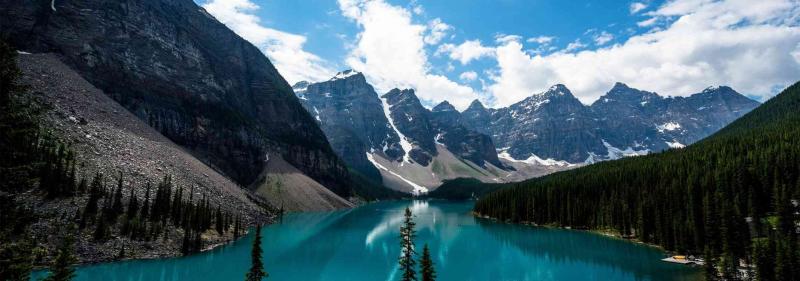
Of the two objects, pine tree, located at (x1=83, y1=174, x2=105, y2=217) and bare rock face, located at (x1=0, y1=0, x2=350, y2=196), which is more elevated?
bare rock face, located at (x1=0, y1=0, x2=350, y2=196)

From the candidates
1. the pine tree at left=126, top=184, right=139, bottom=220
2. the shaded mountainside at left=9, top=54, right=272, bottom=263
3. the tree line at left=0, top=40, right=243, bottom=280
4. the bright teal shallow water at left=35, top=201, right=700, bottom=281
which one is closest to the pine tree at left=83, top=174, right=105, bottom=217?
the tree line at left=0, top=40, right=243, bottom=280

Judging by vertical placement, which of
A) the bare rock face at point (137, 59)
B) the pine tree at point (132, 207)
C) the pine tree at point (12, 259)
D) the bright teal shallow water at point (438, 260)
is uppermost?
the bare rock face at point (137, 59)

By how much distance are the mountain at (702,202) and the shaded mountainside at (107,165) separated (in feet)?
241

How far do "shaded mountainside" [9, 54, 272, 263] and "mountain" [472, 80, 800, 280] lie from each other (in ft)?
241

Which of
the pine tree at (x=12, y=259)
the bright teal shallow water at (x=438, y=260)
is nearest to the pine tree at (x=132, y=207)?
the bright teal shallow water at (x=438, y=260)

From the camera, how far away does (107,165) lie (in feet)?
283

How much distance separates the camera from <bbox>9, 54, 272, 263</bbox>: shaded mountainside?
6081 cm

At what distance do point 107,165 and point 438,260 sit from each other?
64.5 metres

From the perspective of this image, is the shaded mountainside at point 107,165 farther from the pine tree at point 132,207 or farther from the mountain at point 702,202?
the mountain at point 702,202

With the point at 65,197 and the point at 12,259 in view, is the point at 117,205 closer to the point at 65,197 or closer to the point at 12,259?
the point at 65,197

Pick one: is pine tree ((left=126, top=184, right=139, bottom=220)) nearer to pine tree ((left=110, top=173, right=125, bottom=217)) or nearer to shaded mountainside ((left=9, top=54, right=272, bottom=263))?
pine tree ((left=110, top=173, right=125, bottom=217))

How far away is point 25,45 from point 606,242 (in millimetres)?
165897

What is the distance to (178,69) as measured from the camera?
630ft

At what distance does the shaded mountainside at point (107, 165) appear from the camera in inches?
2394
